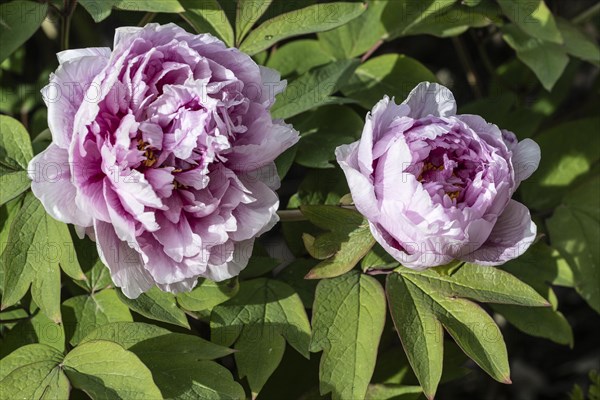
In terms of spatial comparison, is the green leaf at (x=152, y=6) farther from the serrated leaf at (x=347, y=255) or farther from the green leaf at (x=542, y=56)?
the green leaf at (x=542, y=56)

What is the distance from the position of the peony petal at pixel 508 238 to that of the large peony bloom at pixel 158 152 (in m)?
0.33

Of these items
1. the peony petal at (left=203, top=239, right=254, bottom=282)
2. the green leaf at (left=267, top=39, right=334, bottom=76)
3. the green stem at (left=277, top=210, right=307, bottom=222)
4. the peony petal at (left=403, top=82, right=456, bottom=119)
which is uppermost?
the peony petal at (left=403, top=82, right=456, bottom=119)

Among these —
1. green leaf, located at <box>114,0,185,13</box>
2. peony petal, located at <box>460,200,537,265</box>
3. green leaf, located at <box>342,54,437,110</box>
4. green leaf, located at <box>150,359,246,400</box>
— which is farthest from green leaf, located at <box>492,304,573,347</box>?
green leaf, located at <box>114,0,185,13</box>

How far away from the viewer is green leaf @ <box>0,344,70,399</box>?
3.99ft

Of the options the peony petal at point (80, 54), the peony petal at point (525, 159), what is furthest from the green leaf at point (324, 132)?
the peony petal at point (80, 54)

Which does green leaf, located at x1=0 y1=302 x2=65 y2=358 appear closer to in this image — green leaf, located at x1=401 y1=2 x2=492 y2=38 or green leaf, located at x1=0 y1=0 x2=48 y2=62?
green leaf, located at x1=0 y1=0 x2=48 y2=62

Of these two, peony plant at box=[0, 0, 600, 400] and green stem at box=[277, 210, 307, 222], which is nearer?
peony plant at box=[0, 0, 600, 400]

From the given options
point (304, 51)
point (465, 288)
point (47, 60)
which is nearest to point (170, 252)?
point (465, 288)

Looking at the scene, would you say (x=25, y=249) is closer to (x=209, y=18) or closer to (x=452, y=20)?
(x=209, y=18)

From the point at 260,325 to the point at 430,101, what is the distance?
47cm

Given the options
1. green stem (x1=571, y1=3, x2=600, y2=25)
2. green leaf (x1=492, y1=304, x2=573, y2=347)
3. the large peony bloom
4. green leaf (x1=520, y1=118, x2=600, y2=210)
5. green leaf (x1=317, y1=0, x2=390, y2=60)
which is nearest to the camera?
the large peony bloom

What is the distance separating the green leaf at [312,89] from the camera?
1457 mm

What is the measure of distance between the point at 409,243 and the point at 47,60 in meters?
1.33

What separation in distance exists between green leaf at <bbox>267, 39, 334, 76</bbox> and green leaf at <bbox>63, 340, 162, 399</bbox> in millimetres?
717
